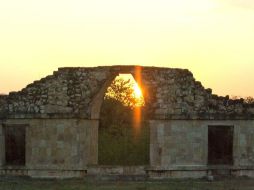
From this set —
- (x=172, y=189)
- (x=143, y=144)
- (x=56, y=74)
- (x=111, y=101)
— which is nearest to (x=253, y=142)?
(x=172, y=189)

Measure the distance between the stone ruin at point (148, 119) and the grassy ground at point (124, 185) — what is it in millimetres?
597

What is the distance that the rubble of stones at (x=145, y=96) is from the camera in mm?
17375

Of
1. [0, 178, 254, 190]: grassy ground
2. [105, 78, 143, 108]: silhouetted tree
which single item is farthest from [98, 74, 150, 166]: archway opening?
[0, 178, 254, 190]: grassy ground

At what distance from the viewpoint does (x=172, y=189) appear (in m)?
15.1

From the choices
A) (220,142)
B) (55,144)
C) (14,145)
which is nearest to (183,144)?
(55,144)

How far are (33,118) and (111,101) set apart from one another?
15.0 metres

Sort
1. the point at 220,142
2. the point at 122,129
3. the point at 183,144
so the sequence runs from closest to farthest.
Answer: the point at 183,144 < the point at 220,142 < the point at 122,129

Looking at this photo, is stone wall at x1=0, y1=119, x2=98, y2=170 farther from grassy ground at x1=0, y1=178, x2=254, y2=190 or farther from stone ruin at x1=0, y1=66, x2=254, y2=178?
grassy ground at x1=0, y1=178, x2=254, y2=190

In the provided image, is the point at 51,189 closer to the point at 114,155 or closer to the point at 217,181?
the point at 217,181

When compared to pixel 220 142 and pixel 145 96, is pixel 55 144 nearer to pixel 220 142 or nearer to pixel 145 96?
pixel 145 96

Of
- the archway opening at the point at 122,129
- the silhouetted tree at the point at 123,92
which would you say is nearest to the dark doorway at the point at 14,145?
the archway opening at the point at 122,129

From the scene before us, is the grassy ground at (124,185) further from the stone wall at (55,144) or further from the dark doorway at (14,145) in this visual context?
the dark doorway at (14,145)

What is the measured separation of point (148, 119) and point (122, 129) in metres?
12.9

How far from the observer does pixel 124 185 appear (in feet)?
52.5
